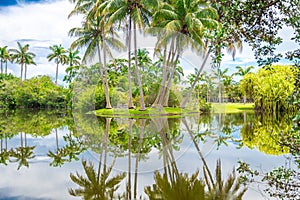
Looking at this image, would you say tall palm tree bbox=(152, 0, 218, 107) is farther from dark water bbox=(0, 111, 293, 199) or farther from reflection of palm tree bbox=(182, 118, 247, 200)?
reflection of palm tree bbox=(182, 118, 247, 200)

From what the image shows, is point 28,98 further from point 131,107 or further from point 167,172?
point 167,172

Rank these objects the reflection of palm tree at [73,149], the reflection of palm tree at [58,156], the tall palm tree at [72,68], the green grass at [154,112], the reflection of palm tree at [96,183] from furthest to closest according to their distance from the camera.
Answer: the tall palm tree at [72,68]
the green grass at [154,112]
the reflection of palm tree at [73,149]
the reflection of palm tree at [58,156]
the reflection of palm tree at [96,183]

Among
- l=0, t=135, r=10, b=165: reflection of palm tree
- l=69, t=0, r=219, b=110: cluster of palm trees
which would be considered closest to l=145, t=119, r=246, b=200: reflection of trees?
l=0, t=135, r=10, b=165: reflection of palm tree

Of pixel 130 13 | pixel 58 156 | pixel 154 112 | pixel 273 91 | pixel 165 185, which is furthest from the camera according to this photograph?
pixel 273 91

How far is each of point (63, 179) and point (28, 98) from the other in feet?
119

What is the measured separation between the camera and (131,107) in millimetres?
21922

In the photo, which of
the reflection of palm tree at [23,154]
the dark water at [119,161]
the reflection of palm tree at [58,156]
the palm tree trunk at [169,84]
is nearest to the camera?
the dark water at [119,161]

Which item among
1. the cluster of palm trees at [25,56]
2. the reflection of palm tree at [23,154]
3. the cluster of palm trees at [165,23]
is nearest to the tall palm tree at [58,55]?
the cluster of palm trees at [25,56]

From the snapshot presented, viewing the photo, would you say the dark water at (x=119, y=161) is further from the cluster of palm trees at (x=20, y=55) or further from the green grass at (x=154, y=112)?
the cluster of palm trees at (x=20, y=55)

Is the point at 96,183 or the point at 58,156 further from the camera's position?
the point at 58,156

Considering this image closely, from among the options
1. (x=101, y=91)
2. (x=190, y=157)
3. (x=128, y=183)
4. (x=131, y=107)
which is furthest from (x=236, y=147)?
(x=101, y=91)

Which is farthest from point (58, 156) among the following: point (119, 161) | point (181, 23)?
point (181, 23)

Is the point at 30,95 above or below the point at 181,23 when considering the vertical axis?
below

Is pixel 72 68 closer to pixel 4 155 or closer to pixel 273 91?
pixel 273 91
